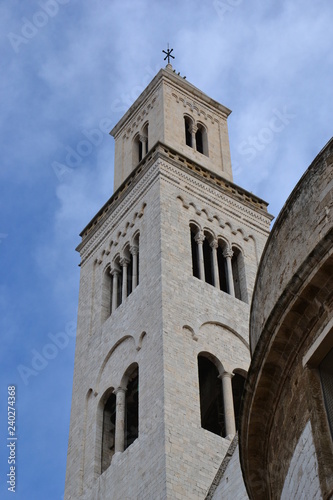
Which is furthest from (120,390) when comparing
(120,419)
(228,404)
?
(228,404)

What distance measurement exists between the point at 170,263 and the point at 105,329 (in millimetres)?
2903

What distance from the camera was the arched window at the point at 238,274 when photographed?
27719mm

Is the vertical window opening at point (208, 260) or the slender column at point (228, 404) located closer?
the slender column at point (228, 404)

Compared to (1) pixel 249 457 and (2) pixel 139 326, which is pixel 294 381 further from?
(2) pixel 139 326

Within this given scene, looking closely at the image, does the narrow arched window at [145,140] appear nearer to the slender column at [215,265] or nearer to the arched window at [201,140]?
the arched window at [201,140]

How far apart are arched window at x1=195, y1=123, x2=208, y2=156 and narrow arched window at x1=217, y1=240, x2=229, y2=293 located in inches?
194

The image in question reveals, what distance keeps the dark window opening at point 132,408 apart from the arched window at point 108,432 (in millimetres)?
516

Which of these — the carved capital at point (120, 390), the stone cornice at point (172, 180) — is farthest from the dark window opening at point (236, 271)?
the carved capital at point (120, 390)

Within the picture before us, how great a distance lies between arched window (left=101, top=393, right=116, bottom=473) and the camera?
24.2 m

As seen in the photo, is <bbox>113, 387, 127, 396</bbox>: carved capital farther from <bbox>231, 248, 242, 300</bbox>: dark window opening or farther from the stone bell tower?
<bbox>231, 248, 242, 300</bbox>: dark window opening

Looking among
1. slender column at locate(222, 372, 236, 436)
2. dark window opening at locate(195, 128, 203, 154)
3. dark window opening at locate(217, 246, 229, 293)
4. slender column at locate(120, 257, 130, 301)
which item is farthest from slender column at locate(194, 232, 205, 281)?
dark window opening at locate(195, 128, 203, 154)

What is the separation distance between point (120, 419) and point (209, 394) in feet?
9.23

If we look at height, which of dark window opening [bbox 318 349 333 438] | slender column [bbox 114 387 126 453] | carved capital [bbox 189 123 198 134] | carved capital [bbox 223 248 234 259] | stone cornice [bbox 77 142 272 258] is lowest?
dark window opening [bbox 318 349 333 438]

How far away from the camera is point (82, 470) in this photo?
2425 centimetres
